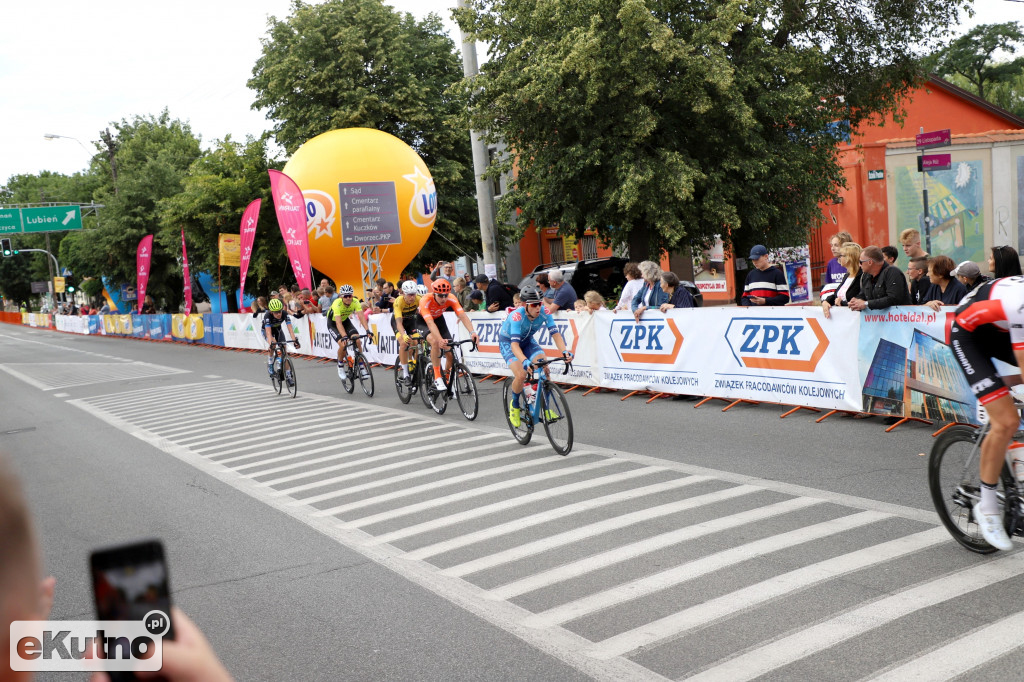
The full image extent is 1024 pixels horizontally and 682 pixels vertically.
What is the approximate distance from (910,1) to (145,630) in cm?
2437

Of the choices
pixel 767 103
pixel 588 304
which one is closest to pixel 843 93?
pixel 767 103

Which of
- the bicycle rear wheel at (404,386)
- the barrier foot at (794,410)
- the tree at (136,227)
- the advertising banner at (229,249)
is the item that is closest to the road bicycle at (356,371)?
the bicycle rear wheel at (404,386)

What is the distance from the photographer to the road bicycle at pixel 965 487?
5.49 m

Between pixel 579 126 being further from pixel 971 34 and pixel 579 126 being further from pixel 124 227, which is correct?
pixel 971 34

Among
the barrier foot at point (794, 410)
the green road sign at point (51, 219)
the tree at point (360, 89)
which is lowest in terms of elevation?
the barrier foot at point (794, 410)

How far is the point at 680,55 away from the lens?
17.9 metres

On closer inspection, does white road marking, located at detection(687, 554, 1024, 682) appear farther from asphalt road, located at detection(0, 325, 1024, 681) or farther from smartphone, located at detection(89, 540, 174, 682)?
smartphone, located at detection(89, 540, 174, 682)

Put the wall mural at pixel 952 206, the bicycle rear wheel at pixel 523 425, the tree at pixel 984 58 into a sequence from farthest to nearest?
the tree at pixel 984 58 < the wall mural at pixel 952 206 < the bicycle rear wheel at pixel 523 425

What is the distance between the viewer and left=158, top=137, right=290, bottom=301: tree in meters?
36.4

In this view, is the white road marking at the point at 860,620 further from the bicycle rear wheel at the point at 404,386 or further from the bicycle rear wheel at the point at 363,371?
the bicycle rear wheel at the point at 363,371

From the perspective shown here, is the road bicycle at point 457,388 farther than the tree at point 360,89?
No

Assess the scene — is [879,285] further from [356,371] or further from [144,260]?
[144,260]

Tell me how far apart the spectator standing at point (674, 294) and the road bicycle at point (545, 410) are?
370cm

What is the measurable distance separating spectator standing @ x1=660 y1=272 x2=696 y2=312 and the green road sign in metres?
48.5
